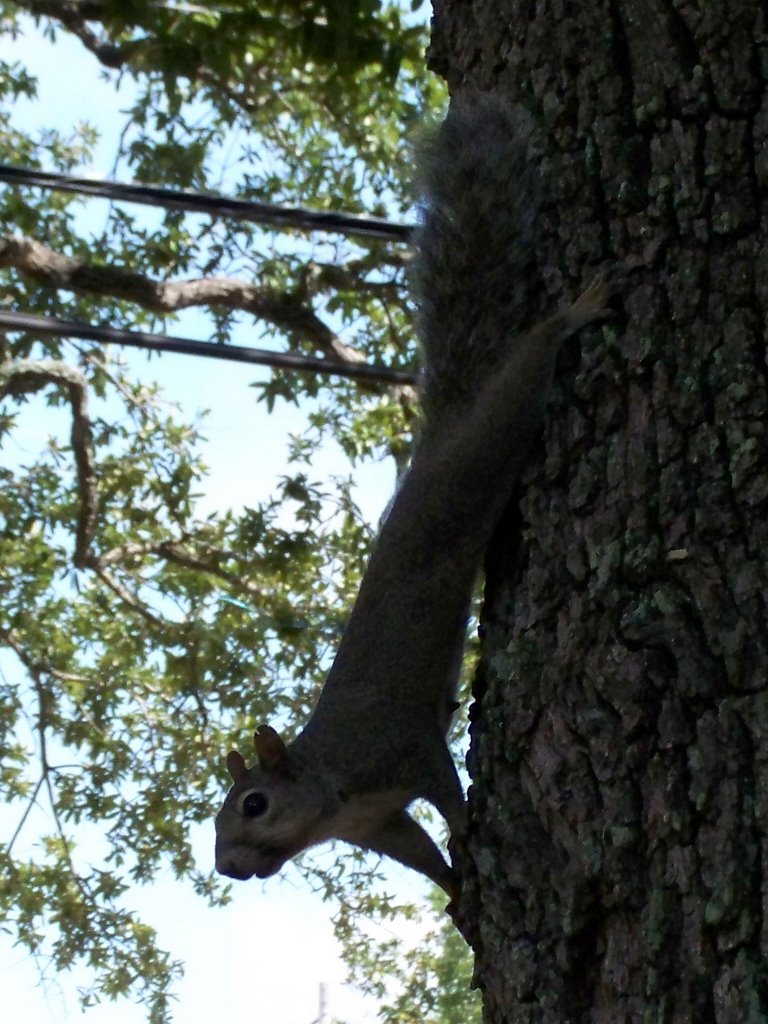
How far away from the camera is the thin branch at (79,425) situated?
17.4ft

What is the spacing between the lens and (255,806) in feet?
8.57

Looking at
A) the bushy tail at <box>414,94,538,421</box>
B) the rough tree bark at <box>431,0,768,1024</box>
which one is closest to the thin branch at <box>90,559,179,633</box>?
the bushy tail at <box>414,94,538,421</box>

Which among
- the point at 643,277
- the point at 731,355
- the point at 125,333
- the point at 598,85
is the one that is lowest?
the point at 731,355

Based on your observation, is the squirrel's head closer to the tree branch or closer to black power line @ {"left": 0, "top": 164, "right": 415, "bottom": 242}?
black power line @ {"left": 0, "top": 164, "right": 415, "bottom": 242}

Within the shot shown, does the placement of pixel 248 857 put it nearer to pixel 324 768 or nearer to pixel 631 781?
pixel 324 768

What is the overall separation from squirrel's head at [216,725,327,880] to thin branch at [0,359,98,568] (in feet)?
10.00

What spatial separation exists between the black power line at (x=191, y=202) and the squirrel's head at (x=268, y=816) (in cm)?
118

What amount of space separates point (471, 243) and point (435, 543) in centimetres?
56

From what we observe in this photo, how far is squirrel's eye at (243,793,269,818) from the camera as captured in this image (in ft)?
8.56

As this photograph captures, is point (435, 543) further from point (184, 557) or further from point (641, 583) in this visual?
point (184, 557)

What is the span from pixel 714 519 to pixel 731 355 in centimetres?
23

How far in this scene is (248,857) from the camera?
8.39 feet

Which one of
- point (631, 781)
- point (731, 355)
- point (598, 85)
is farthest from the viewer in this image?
point (598, 85)

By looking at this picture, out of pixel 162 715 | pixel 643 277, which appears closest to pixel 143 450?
pixel 162 715
